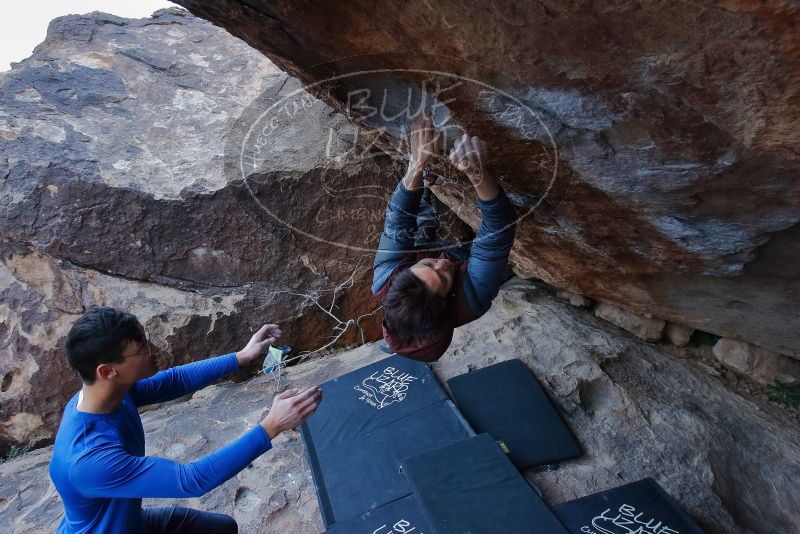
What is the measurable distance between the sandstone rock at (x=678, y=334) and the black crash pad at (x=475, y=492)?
1.97m

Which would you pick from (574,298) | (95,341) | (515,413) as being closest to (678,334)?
(574,298)

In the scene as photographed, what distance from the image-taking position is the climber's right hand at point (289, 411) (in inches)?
74.9

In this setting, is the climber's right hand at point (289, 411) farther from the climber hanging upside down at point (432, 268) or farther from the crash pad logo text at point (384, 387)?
the crash pad logo text at point (384, 387)

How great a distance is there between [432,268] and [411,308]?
20cm

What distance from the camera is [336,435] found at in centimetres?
318

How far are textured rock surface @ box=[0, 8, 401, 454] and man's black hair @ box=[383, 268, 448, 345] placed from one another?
6.90 ft

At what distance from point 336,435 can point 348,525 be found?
0.70m

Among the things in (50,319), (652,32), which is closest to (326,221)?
(50,319)

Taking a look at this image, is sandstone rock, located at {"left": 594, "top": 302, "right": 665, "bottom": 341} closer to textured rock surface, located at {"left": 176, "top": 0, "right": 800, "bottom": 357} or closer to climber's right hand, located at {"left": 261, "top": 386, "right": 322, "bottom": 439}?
textured rock surface, located at {"left": 176, "top": 0, "right": 800, "bottom": 357}

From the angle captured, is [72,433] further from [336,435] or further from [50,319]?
[50,319]

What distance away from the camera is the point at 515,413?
3.09 metres

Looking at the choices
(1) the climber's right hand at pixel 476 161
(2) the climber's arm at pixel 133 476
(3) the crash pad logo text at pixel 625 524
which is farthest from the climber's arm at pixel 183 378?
(3) the crash pad logo text at pixel 625 524

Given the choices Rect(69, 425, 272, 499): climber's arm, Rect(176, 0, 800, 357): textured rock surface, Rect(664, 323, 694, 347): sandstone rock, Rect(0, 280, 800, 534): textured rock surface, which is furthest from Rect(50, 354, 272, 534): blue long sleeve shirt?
Rect(664, 323, 694, 347): sandstone rock

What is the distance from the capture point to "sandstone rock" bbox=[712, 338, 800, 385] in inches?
140
